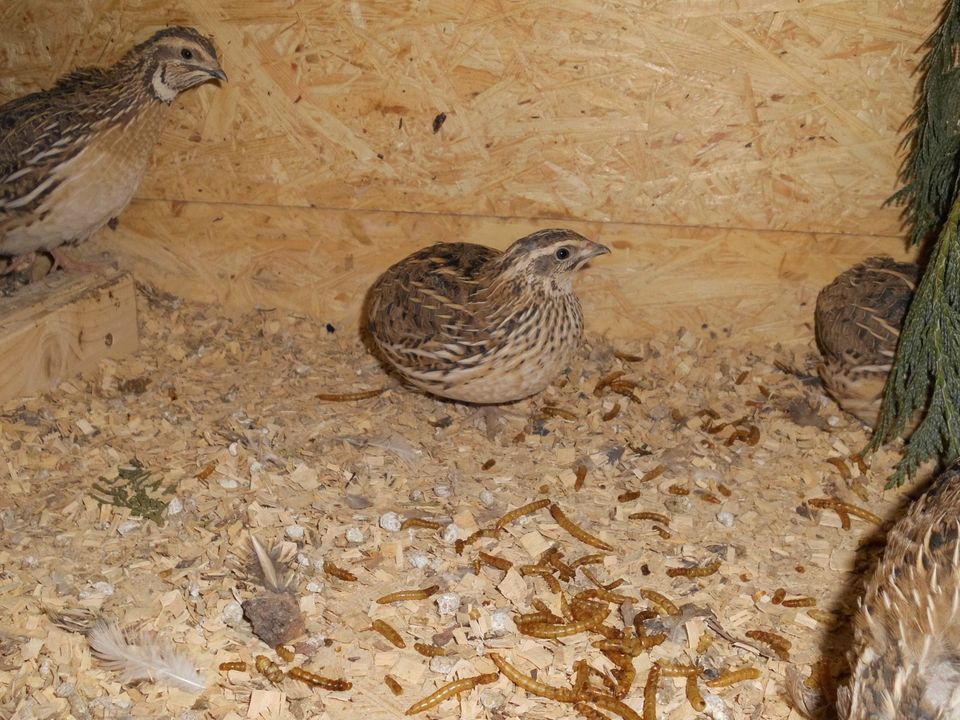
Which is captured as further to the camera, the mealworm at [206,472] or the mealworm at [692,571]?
the mealworm at [206,472]

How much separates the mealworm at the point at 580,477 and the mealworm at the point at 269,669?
1.66 meters

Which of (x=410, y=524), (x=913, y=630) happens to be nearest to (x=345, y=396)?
(x=410, y=524)

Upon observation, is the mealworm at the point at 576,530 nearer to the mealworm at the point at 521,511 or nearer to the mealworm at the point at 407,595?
the mealworm at the point at 521,511

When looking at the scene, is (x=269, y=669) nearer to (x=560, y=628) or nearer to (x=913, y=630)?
(x=560, y=628)

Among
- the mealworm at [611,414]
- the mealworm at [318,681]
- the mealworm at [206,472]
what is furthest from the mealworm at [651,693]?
the mealworm at [206,472]

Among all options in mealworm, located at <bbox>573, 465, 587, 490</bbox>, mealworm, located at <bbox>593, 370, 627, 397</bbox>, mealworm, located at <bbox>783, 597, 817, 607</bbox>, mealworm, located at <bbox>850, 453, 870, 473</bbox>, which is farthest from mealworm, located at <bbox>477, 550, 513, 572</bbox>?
mealworm, located at <bbox>850, 453, 870, 473</bbox>

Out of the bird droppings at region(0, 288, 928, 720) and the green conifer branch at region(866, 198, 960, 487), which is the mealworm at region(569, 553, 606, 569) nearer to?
the bird droppings at region(0, 288, 928, 720)

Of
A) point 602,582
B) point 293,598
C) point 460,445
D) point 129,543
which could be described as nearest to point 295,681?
point 293,598

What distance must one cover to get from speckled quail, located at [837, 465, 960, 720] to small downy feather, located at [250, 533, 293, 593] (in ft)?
6.90

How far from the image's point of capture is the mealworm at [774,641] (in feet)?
11.9

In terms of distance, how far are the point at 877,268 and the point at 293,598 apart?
3297 mm

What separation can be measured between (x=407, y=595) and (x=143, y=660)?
39.7 inches

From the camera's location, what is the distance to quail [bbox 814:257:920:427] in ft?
15.2

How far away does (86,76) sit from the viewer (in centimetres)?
500
